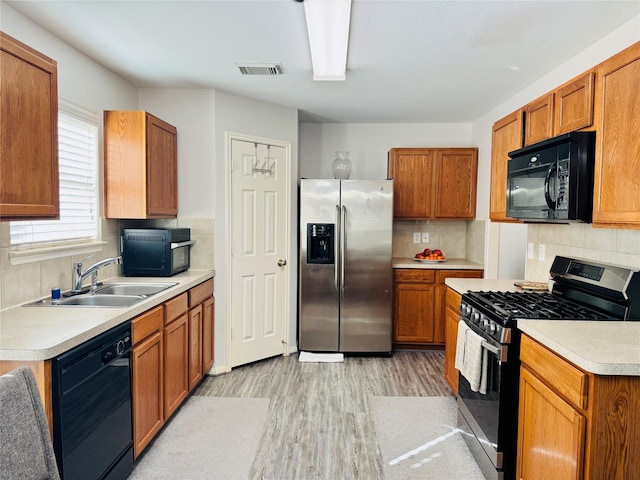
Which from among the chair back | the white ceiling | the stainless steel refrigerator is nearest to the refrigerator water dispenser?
the stainless steel refrigerator

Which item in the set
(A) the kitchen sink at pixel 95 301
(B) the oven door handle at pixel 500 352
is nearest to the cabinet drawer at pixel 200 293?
(A) the kitchen sink at pixel 95 301

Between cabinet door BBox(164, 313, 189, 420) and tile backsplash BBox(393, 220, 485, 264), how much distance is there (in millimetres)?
2723

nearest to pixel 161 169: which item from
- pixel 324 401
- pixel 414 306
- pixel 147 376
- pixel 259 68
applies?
pixel 259 68

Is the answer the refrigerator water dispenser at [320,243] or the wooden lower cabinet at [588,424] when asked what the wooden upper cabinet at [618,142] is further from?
the refrigerator water dispenser at [320,243]

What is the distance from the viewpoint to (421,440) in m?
2.61

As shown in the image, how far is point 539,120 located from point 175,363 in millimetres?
2757

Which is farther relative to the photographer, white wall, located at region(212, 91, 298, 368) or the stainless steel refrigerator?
the stainless steel refrigerator

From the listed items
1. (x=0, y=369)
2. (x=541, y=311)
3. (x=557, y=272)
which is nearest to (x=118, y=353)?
(x=0, y=369)

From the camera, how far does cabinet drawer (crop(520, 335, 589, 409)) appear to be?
57.2 inches

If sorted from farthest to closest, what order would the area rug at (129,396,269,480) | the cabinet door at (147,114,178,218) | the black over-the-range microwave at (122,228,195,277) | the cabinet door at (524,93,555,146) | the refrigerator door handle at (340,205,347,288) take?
the refrigerator door handle at (340,205,347,288)
the black over-the-range microwave at (122,228,195,277)
the cabinet door at (147,114,178,218)
the cabinet door at (524,93,555,146)
the area rug at (129,396,269,480)

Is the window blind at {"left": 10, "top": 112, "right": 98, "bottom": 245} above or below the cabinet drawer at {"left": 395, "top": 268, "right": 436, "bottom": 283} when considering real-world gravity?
above

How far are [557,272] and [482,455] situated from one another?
3.88 feet

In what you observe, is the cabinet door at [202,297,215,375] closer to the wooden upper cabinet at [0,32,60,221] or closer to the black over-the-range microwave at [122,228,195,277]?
the black over-the-range microwave at [122,228,195,277]

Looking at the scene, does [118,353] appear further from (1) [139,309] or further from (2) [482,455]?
(2) [482,455]
